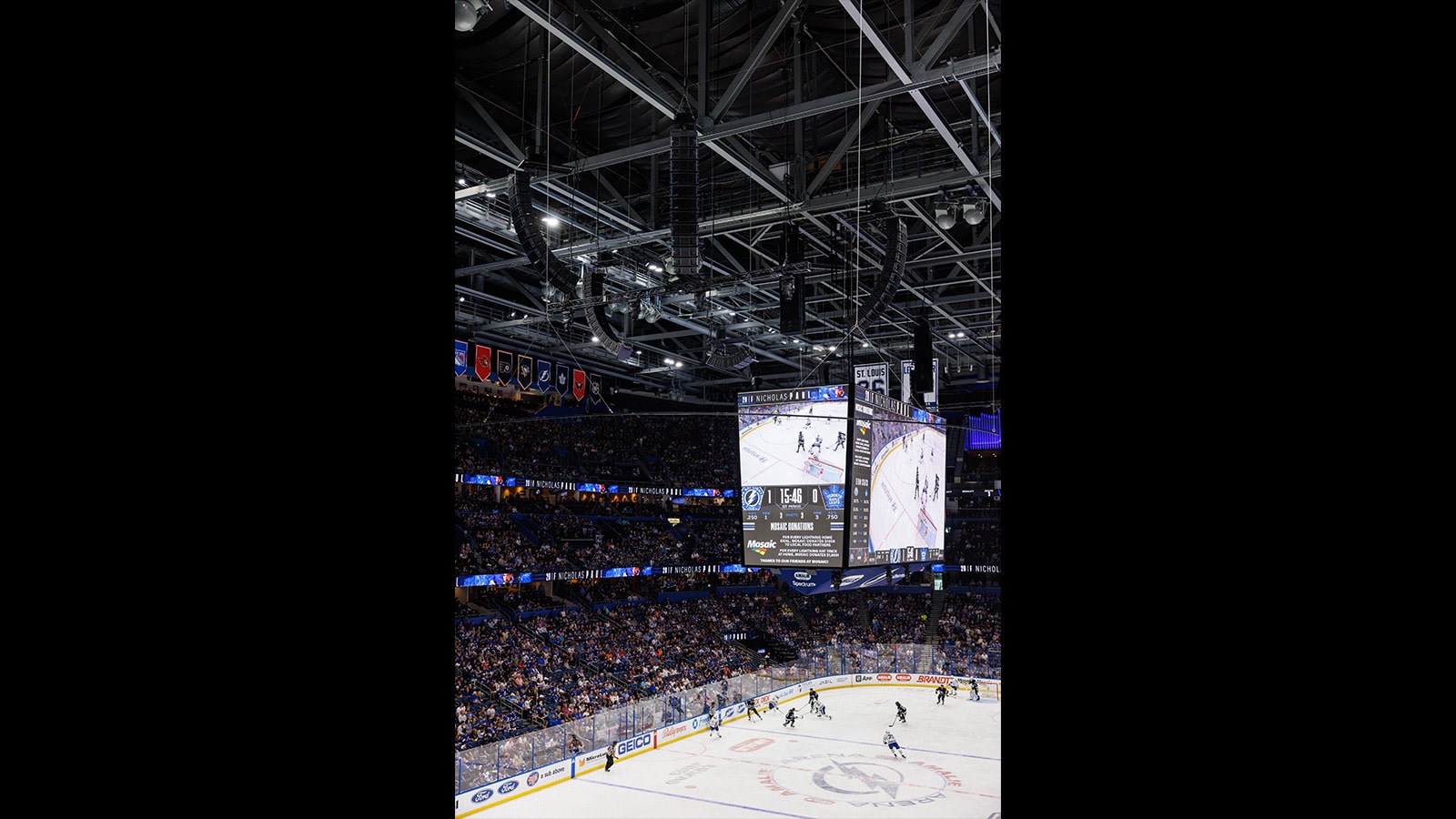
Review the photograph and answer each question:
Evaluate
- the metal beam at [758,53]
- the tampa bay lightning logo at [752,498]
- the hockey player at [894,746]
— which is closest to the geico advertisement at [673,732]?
the hockey player at [894,746]

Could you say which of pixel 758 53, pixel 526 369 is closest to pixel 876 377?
pixel 758 53

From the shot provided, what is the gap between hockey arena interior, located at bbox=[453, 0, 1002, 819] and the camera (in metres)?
9.74

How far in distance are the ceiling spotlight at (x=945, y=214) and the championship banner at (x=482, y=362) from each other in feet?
38.3

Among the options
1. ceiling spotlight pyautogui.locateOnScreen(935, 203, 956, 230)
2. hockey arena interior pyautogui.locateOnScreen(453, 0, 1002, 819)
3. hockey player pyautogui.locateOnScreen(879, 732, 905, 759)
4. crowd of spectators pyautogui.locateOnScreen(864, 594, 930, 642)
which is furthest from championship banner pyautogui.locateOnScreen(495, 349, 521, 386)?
crowd of spectators pyautogui.locateOnScreen(864, 594, 930, 642)

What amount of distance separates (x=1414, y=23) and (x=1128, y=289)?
0.43m

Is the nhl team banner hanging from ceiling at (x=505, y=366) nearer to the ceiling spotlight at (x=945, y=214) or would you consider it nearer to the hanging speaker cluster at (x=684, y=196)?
the ceiling spotlight at (x=945, y=214)

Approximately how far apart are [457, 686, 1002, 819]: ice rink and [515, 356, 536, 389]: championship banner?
31.0ft

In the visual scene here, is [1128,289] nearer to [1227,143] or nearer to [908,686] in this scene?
[1227,143]

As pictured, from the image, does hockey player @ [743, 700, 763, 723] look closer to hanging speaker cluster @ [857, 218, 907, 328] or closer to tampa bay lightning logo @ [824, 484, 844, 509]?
tampa bay lightning logo @ [824, 484, 844, 509]

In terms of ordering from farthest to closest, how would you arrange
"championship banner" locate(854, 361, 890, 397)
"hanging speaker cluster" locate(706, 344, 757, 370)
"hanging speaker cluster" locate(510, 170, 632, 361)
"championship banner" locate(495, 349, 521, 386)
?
"championship banner" locate(495, 349, 521, 386)
"championship banner" locate(854, 361, 890, 397)
"hanging speaker cluster" locate(706, 344, 757, 370)
"hanging speaker cluster" locate(510, 170, 632, 361)

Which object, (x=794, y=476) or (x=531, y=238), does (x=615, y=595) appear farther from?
(x=531, y=238)

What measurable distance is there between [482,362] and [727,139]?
1123 centimetres

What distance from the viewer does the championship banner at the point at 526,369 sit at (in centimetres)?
2208

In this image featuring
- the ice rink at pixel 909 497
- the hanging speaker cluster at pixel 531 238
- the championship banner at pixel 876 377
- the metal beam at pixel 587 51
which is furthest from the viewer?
the championship banner at pixel 876 377
